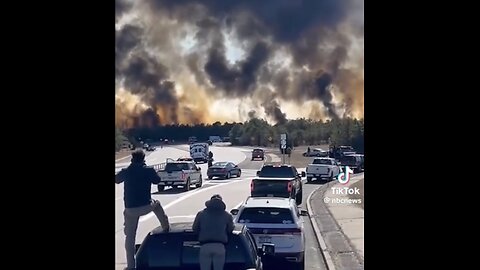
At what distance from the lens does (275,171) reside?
16.9 ft

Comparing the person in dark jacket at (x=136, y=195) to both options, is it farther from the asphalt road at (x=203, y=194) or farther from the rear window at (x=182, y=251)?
the rear window at (x=182, y=251)

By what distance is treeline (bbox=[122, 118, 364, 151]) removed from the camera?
5086mm

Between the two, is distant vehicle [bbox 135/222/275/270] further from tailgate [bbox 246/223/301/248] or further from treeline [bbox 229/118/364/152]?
treeline [bbox 229/118/364/152]

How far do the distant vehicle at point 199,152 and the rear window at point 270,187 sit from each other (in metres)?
0.45

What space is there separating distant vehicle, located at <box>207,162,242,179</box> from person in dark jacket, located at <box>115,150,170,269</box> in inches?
18.3

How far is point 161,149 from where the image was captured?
490cm

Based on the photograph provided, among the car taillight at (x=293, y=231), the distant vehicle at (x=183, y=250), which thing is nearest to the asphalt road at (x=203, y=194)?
the car taillight at (x=293, y=231)

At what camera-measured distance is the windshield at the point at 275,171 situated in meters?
5.13
